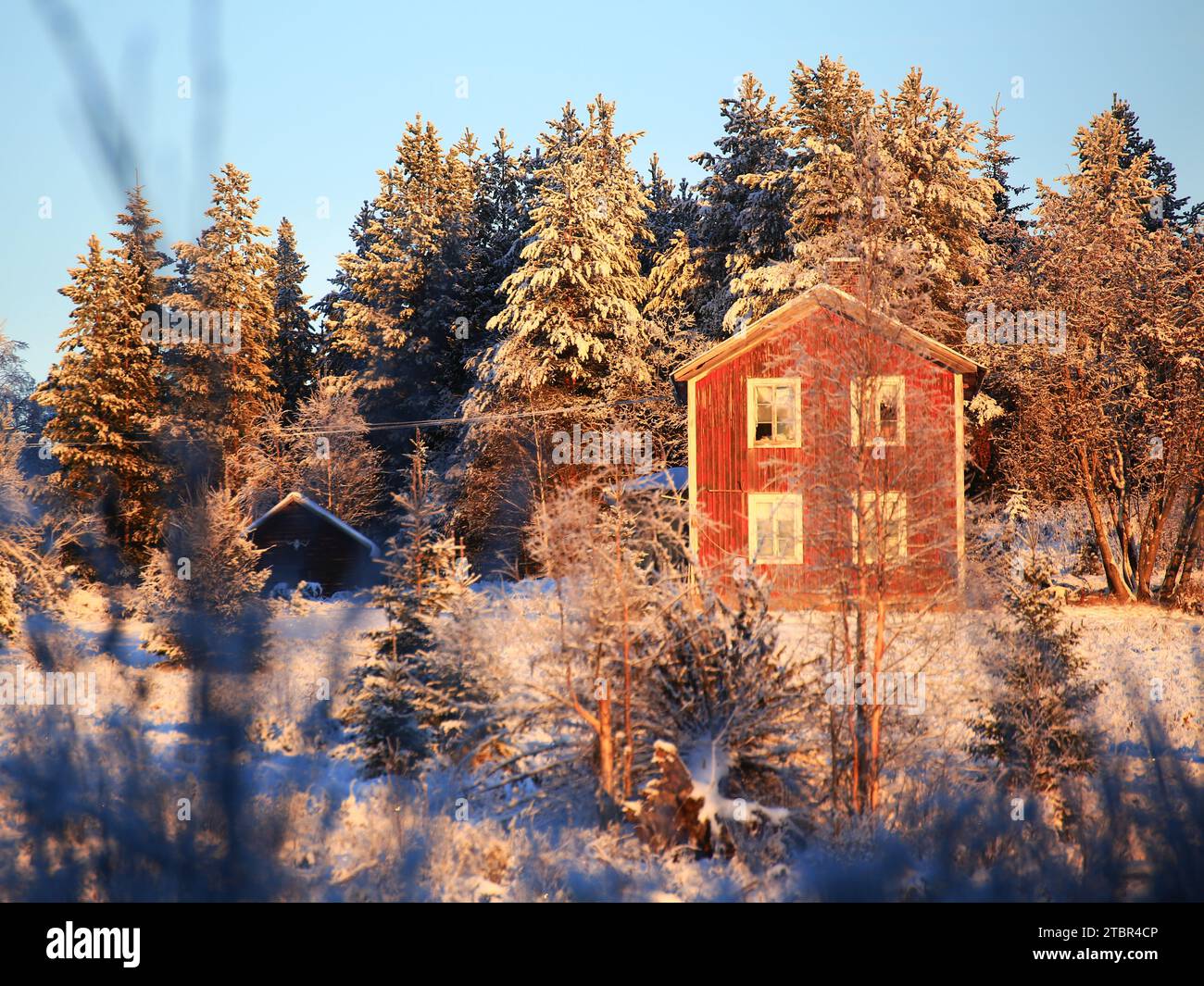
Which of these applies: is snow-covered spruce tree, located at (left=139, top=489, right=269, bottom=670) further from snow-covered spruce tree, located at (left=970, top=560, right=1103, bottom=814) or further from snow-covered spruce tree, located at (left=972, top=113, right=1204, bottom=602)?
snow-covered spruce tree, located at (left=972, top=113, right=1204, bottom=602)

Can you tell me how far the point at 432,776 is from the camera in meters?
12.0

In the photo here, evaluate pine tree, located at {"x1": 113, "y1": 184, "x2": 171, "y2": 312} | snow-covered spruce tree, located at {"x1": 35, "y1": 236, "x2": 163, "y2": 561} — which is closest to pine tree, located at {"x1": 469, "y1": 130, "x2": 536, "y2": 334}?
snow-covered spruce tree, located at {"x1": 35, "y1": 236, "x2": 163, "y2": 561}

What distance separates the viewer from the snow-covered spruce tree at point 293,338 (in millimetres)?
54250

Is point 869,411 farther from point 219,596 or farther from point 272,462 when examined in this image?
point 272,462

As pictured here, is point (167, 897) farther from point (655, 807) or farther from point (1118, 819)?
point (1118, 819)

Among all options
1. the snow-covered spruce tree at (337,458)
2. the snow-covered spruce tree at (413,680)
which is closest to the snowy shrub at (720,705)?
the snow-covered spruce tree at (413,680)

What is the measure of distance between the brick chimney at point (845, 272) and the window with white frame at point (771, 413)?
13.3 meters

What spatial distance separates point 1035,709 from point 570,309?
28.2 meters

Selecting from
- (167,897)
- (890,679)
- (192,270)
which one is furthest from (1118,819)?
(192,270)

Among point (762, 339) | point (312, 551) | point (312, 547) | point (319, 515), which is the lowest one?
point (312, 551)

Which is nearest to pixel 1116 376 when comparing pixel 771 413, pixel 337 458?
pixel 771 413

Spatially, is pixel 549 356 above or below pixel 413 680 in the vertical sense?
above

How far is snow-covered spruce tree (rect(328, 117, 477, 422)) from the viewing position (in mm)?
45688

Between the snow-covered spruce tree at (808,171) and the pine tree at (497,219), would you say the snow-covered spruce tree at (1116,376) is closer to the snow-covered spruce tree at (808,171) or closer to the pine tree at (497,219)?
the snow-covered spruce tree at (808,171)
